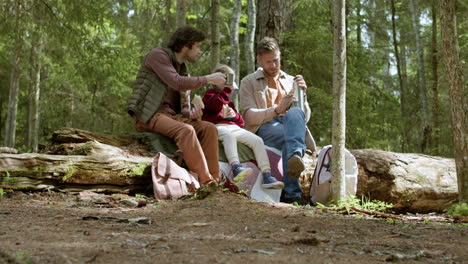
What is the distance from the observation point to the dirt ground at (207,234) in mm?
2414

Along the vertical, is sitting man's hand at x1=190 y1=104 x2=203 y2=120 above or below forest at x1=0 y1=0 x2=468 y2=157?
below

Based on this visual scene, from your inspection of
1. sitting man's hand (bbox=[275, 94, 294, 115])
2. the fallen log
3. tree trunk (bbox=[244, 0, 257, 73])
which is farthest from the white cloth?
tree trunk (bbox=[244, 0, 257, 73])

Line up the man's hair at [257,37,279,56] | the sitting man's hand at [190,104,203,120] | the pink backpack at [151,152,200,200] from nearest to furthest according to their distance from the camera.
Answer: the pink backpack at [151,152,200,200] < the sitting man's hand at [190,104,203,120] < the man's hair at [257,37,279,56]

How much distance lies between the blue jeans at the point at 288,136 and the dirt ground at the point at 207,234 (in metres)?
1.11

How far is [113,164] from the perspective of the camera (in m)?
5.33

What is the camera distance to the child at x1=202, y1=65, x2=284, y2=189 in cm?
570

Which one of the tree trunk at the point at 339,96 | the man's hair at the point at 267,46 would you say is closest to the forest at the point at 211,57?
the man's hair at the point at 267,46

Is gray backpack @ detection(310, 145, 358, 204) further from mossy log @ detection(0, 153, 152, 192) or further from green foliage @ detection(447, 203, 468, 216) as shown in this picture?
mossy log @ detection(0, 153, 152, 192)

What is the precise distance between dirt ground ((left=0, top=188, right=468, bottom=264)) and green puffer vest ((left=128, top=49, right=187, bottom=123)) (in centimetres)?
132

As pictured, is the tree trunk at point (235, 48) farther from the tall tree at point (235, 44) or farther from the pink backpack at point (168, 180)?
the pink backpack at point (168, 180)

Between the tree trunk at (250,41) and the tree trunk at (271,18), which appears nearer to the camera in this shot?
the tree trunk at (271,18)

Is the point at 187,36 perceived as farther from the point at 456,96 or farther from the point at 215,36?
the point at 456,96

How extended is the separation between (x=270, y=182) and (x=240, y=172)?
0.39 m

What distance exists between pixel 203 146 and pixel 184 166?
1.11ft
